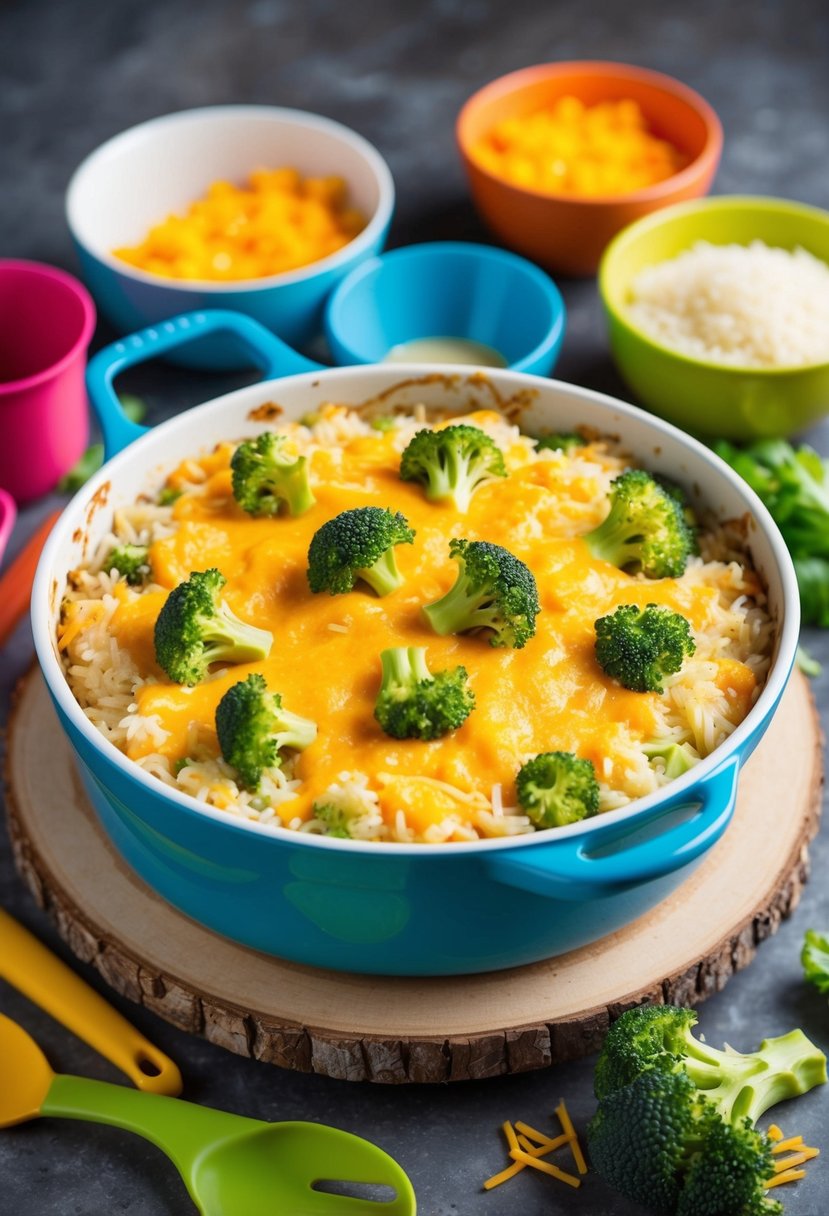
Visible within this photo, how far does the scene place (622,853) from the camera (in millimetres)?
3311

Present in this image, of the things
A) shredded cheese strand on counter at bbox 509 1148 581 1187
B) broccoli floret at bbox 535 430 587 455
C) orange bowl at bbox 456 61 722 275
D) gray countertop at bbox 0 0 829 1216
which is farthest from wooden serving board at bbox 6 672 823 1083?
orange bowl at bbox 456 61 722 275

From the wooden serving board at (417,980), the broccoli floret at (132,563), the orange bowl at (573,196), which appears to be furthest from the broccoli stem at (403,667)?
the orange bowl at (573,196)

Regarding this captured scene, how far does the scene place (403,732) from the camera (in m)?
3.55

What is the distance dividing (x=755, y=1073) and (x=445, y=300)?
146 inches

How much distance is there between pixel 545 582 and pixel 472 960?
1.04m

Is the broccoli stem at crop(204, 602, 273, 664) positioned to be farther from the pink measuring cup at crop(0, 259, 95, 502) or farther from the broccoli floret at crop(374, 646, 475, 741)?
the pink measuring cup at crop(0, 259, 95, 502)

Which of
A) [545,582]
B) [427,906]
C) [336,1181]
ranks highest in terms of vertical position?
[545,582]

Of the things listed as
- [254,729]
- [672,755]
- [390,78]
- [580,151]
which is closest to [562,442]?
[672,755]

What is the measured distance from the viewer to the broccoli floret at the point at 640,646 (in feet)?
12.1

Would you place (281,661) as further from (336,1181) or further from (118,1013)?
(336,1181)

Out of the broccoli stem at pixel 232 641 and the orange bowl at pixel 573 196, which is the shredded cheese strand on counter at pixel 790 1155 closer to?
the broccoli stem at pixel 232 641

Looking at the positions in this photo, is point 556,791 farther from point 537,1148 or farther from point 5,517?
point 5,517

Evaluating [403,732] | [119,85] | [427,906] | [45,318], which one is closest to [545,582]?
[403,732]

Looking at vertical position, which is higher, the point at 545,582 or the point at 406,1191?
the point at 545,582
